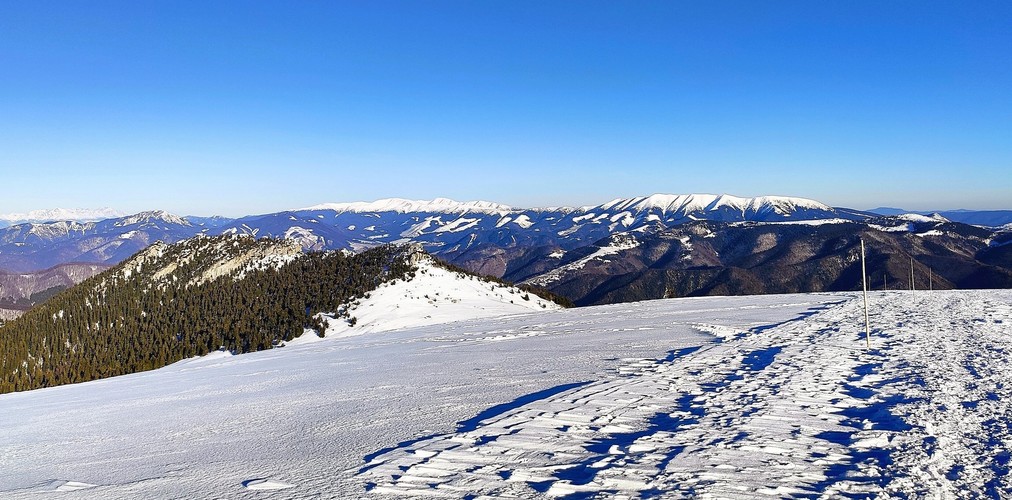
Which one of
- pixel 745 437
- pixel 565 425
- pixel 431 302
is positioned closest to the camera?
pixel 745 437

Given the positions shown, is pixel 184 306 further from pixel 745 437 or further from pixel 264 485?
pixel 745 437

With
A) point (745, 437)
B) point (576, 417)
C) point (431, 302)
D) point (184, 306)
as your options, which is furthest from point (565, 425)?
point (184, 306)

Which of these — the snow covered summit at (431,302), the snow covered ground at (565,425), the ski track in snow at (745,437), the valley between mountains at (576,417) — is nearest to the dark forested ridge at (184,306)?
the snow covered summit at (431,302)

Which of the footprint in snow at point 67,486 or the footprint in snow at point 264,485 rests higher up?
the footprint in snow at point 264,485

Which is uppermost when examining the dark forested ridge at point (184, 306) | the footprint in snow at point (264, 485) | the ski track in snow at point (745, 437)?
the footprint in snow at point (264, 485)

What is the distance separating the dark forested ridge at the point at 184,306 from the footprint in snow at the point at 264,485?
96.2 feet

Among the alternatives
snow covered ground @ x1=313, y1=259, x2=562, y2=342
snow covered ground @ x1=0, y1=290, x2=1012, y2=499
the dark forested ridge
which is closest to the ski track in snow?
snow covered ground @ x1=0, y1=290, x2=1012, y2=499

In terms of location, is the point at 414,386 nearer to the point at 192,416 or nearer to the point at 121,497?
the point at 192,416

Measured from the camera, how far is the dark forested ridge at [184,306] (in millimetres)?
42812

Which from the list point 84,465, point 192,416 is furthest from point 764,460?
point 192,416

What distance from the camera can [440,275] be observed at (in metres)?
47.8

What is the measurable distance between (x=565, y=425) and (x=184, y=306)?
6175 centimetres

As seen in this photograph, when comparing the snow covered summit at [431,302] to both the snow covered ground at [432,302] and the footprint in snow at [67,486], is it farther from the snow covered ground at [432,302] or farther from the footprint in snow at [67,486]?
the footprint in snow at [67,486]

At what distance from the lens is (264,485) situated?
6.37 m
